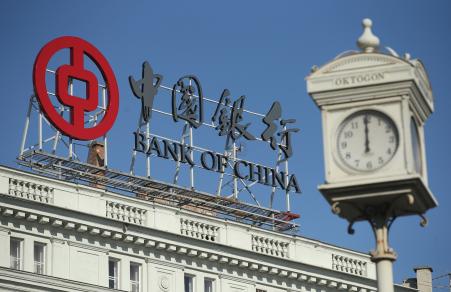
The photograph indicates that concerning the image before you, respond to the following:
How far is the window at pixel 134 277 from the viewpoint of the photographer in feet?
210

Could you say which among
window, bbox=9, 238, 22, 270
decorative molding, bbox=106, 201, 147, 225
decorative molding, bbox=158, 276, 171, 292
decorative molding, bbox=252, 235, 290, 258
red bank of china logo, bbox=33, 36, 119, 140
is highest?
red bank of china logo, bbox=33, 36, 119, 140

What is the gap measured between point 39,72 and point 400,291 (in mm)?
21809

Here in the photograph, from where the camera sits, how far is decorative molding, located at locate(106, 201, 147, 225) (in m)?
63.1

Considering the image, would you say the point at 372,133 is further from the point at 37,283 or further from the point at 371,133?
the point at 37,283

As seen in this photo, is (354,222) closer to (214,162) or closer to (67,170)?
(67,170)

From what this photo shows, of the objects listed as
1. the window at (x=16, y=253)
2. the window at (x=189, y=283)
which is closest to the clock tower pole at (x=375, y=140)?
the window at (x=16, y=253)

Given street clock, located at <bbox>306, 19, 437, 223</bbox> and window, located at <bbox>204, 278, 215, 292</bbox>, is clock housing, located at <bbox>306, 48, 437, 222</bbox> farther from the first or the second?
window, located at <bbox>204, 278, 215, 292</bbox>

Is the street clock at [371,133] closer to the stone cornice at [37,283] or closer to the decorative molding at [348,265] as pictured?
the stone cornice at [37,283]

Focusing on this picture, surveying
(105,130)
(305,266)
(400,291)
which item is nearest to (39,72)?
(105,130)

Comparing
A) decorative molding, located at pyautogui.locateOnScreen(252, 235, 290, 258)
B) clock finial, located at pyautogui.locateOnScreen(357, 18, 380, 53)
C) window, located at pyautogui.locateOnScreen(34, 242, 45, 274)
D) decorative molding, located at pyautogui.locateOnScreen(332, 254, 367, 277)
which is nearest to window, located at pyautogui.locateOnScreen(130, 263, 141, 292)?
window, located at pyautogui.locateOnScreen(34, 242, 45, 274)

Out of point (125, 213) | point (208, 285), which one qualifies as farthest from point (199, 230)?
point (125, 213)

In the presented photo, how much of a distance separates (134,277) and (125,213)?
2558 mm

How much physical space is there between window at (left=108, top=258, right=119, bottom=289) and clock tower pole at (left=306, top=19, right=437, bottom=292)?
42448mm

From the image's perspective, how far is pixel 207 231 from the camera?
67.4 m
